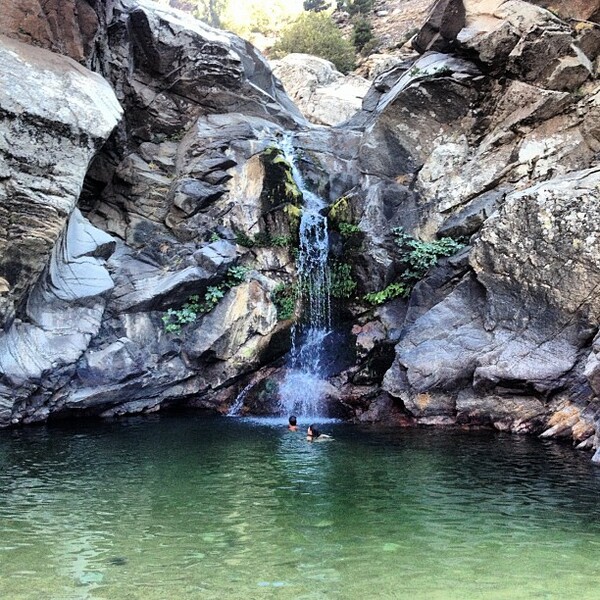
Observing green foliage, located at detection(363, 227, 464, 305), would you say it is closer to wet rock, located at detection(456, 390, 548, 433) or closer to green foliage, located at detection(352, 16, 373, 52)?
wet rock, located at detection(456, 390, 548, 433)

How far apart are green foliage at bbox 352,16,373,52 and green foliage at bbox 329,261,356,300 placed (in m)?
26.2

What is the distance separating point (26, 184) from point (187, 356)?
6.39 metres

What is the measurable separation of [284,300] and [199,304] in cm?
262

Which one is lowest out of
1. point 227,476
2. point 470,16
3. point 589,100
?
point 227,476

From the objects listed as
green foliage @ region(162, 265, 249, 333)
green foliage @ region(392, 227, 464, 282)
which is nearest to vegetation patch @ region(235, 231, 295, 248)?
green foliage @ region(162, 265, 249, 333)

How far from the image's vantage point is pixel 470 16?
779 inches

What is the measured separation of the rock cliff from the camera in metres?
13.8

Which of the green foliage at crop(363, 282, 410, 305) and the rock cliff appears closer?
the rock cliff

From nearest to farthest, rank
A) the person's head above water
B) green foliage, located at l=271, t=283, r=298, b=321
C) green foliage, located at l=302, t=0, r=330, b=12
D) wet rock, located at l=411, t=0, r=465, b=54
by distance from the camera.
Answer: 1. the person's head above water
2. green foliage, located at l=271, t=283, r=298, b=321
3. wet rock, located at l=411, t=0, r=465, b=54
4. green foliage, located at l=302, t=0, r=330, b=12

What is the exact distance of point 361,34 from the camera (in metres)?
39.4

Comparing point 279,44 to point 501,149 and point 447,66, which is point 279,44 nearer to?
point 447,66

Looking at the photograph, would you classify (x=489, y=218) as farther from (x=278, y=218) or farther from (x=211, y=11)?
(x=211, y=11)

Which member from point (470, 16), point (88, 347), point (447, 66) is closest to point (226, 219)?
point (88, 347)

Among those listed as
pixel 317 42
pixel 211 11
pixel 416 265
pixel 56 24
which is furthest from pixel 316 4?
pixel 416 265
